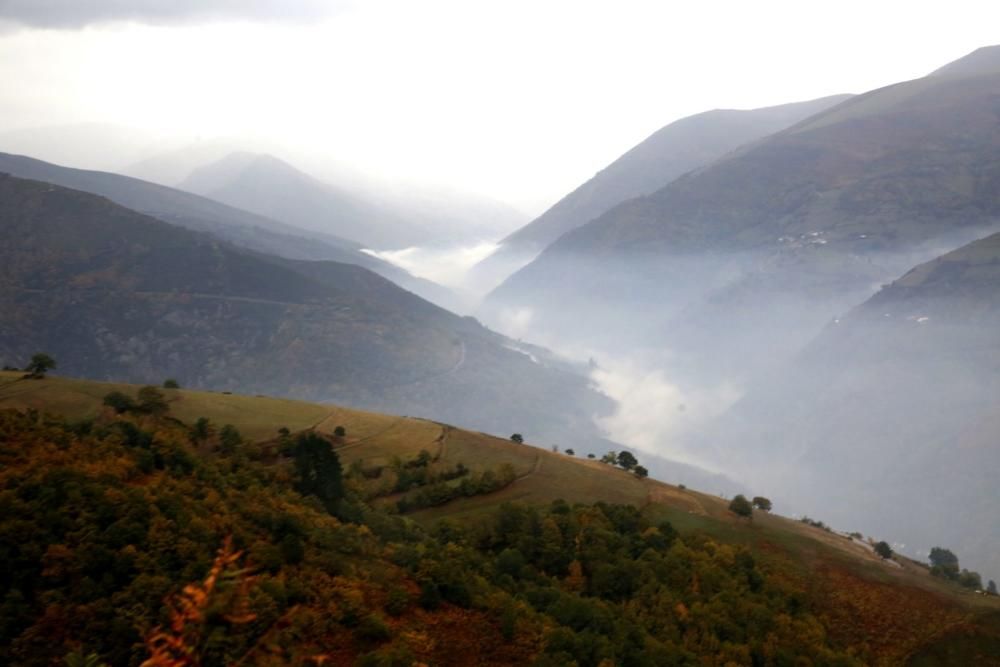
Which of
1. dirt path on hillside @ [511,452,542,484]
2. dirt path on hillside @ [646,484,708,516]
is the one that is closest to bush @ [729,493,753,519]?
dirt path on hillside @ [646,484,708,516]

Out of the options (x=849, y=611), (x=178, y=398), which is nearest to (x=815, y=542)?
(x=849, y=611)

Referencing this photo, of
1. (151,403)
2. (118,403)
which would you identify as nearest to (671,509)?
(151,403)

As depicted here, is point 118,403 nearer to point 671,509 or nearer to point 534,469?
point 534,469

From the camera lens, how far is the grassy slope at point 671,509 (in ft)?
171

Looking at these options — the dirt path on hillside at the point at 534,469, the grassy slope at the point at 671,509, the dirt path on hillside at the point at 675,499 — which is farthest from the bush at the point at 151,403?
the dirt path on hillside at the point at 675,499

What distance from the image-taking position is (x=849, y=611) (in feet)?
180

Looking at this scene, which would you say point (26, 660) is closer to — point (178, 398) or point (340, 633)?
point (340, 633)

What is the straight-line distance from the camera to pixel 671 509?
74.5m

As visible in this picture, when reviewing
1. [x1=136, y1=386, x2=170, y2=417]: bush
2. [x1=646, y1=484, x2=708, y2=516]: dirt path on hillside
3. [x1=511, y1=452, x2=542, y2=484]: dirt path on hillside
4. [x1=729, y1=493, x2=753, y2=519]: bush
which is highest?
[x1=729, y1=493, x2=753, y2=519]: bush

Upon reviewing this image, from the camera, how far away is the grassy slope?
5222 cm

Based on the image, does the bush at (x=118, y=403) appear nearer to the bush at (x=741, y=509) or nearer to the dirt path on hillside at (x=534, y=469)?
the dirt path on hillside at (x=534, y=469)

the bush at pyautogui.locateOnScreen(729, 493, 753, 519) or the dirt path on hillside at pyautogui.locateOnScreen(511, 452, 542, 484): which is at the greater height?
the bush at pyautogui.locateOnScreen(729, 493, 753, 519)

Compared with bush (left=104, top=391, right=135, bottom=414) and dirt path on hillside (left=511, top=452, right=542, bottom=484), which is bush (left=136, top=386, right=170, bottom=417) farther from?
dirt path on hillside (left=511, top=452, right=542, bottom=484)

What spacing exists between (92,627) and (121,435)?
75.6 ft
